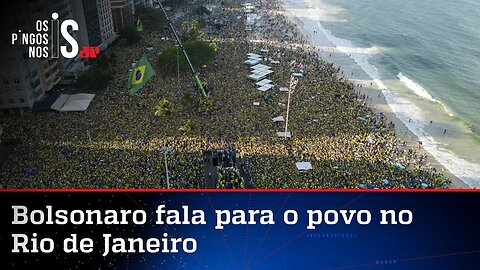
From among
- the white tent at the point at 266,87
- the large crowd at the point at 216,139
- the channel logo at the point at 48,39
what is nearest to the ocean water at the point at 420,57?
the large crowd at the point at 216,139

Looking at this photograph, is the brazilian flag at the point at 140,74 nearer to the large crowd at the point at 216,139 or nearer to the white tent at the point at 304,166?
the large crowd at the point at 216,139

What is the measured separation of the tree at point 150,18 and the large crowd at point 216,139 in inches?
805

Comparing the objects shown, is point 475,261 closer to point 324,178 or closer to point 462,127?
point 324,178

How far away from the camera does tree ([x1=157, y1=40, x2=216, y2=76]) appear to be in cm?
5772

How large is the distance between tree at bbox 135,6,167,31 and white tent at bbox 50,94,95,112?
3111cm

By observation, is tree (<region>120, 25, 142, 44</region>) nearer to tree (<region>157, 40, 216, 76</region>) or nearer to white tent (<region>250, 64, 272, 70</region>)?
tree (<region>157, 40, 216, 76</region>)

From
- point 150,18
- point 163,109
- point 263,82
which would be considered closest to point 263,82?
point 263,82

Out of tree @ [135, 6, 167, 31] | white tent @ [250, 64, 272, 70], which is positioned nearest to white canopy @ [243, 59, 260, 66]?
white tent @ [250, 64, 272, 70]

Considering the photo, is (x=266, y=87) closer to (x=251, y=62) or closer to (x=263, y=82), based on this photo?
(x=263, y=82)

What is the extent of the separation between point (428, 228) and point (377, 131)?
928 inches

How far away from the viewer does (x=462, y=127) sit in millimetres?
51094

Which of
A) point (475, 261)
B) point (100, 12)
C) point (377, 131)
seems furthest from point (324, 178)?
point (100, 12)

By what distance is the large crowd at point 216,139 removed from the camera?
116ft

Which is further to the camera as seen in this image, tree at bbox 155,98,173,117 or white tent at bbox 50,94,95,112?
white tent at bbox 50,94,95,112
